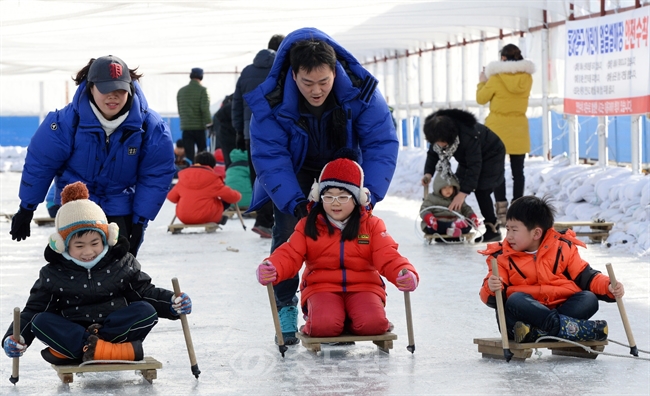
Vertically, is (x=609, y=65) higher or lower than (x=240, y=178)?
higher

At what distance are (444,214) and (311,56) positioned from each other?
192 inches

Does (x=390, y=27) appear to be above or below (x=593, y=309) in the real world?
above

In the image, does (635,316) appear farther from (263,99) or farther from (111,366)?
(111,366)

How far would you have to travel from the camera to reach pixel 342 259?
479 cm

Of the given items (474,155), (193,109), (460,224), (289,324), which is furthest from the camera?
(193,109)

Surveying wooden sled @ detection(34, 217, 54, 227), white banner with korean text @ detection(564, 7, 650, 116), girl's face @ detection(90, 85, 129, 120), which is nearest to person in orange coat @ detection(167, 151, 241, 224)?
wooden sled @ detection(34, 217, 54, 227)

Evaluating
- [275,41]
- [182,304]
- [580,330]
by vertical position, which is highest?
[275,41]

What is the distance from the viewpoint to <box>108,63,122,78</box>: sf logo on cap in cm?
464

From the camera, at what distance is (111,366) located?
4.10 meters

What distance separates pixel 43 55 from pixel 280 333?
1192 centimetres

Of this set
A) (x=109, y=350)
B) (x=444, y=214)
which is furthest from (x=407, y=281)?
(x=444, y=214)

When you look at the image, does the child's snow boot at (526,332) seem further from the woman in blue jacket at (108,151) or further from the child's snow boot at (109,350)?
the woman in blue jacket at (108,151)

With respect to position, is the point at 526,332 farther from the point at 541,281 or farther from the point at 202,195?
the point at 202,195

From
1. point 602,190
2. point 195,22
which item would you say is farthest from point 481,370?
point 195,22
